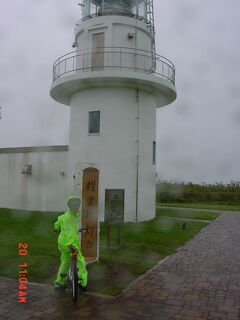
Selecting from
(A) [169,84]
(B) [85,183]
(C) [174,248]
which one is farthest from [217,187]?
(B) [85,183]

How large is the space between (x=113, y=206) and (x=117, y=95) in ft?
24.7

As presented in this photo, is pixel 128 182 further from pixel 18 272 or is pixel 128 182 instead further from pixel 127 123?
pixel 18 272

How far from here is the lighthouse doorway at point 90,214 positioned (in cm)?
952

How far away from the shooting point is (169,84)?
1862 cm

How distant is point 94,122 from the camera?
18672mm

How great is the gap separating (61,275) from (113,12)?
46.7 feet

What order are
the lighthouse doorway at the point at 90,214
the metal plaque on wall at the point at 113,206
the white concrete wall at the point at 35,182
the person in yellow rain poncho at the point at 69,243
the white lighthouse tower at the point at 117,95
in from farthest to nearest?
the white concrete wall at the point at 35,182, the white lighthouse tower at the point at 117,95, the metal plaque on wall at the point at 113,206, the lighthouse doorway at the point at 90,214, the person in yellow rain poncho at the point at 69,243

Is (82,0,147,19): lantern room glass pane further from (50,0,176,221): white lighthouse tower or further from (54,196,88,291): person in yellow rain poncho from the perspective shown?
(54,196,88,291): person in yellow rain poncho

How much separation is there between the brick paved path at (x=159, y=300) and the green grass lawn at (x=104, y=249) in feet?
1.58

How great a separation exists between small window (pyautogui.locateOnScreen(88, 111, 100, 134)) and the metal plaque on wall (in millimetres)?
6578

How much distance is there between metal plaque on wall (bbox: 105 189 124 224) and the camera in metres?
11.7

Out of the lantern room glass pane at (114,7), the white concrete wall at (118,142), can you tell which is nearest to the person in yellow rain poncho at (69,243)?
the white concrete wall at (118,142)

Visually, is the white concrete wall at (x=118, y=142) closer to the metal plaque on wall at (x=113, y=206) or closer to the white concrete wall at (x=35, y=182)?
the white concrete wall at (x=35, y=182)

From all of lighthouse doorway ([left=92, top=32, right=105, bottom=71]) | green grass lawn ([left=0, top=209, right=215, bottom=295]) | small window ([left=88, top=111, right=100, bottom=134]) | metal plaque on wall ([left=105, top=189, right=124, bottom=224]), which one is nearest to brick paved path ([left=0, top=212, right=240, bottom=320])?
green grass lawn ([left=0, top=209, right=215, bottom=295])
